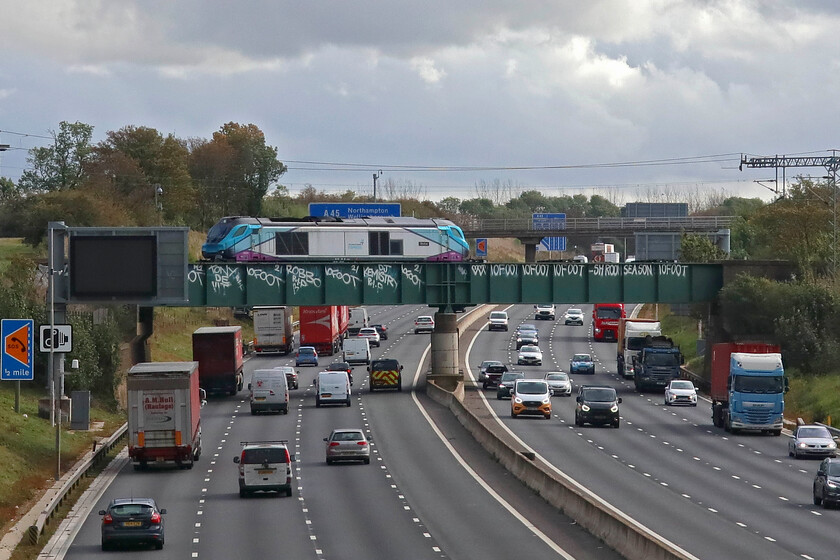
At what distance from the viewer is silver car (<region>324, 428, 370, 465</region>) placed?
51.5m

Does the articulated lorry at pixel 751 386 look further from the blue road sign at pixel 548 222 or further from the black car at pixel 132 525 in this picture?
the blue road sign at pixel 548 222

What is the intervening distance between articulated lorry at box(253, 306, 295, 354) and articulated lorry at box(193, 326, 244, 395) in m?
23.9

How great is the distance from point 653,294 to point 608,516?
5371 cm

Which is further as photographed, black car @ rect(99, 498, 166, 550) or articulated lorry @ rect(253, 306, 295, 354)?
articulated lorry @ rect(253, 306, 295, 354)

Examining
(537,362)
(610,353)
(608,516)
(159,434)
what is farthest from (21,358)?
(610,353)

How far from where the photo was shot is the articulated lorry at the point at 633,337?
92.1 metres

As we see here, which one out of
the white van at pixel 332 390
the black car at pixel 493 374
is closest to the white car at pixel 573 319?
the black car at pixel 493 374

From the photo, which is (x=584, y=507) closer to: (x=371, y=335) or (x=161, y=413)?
(x=161, y=413)

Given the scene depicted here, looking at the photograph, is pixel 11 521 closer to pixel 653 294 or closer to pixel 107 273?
pixel 107 273

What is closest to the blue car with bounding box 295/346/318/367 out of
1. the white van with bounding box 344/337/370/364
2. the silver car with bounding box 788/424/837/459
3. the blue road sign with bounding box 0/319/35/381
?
the white van with bounding box 344/337/370/364

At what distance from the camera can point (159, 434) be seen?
49.2m

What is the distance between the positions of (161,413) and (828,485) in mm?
23100

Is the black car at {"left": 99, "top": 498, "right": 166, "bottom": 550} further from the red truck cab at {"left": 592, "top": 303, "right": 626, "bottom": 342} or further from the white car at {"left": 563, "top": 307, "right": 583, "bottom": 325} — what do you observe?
the white car at {"left": 563, "top": 307, "right": 583, "bottom": 325}

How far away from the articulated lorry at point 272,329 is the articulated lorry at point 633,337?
2752 centimetres
